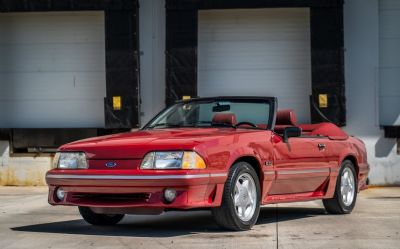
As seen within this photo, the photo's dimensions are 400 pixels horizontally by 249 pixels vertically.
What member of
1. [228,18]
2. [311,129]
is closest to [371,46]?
[228,18]

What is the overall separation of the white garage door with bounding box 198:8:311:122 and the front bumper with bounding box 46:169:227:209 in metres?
9.14

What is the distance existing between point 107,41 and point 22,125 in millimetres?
2669

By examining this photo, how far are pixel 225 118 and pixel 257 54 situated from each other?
323 inches

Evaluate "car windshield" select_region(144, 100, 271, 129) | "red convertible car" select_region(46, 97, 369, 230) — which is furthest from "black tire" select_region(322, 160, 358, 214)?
"car windshield" select_region(144, 100, 271, 129)

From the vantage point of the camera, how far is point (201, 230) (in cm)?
766

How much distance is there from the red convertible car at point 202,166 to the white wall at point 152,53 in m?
7.24

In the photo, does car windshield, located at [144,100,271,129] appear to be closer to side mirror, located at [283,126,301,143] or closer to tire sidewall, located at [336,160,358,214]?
side mirror, located at [283,126,301,143]

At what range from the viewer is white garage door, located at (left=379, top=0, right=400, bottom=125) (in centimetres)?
1582

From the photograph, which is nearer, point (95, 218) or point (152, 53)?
point (95, 218)

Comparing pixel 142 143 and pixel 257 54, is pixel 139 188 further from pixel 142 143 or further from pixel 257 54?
pixel 257 54

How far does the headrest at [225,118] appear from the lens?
816cm

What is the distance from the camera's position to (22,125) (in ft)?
55.1

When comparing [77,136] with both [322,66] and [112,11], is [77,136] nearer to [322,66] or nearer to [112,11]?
[112,11]

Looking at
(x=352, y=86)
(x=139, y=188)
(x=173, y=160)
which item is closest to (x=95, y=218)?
(x=139, y=188)
